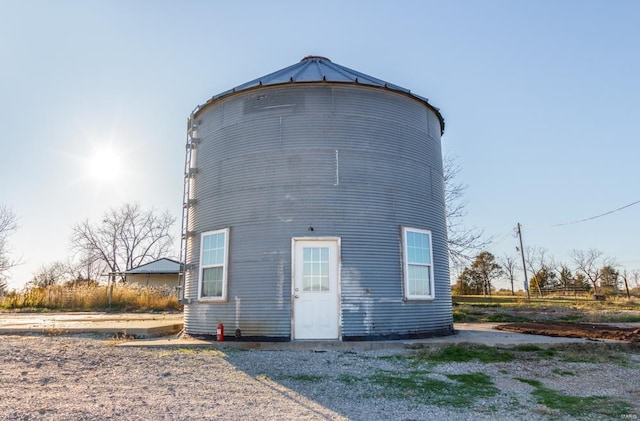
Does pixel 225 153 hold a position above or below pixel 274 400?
above

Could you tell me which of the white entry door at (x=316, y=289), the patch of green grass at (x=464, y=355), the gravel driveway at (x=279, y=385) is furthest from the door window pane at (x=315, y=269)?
the patch of green grass at (x=464, y=355)

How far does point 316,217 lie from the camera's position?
8984 millimetres

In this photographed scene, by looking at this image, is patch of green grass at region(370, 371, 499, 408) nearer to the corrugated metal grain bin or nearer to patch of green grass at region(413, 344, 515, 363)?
patch of green grass at region(413, 344, 515, 363)

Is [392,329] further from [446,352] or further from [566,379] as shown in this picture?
Result: [566,379]

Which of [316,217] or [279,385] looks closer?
[279,385]

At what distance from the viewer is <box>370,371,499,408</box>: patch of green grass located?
4922 mm

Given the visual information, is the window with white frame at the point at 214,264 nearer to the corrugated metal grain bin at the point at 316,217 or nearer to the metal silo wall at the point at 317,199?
the corrugated metal grain bin at the point at 316,217

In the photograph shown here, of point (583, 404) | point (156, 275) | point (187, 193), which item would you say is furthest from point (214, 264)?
point (156, 275)

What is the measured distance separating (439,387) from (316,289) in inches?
146

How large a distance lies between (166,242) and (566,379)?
151 feet

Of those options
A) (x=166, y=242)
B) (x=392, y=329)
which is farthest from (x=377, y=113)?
(x=166, y=242)

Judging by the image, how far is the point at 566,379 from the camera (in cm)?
591

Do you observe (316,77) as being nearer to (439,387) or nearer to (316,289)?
(316,289)

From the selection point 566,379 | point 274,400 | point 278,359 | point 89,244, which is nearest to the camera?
point 274,400
